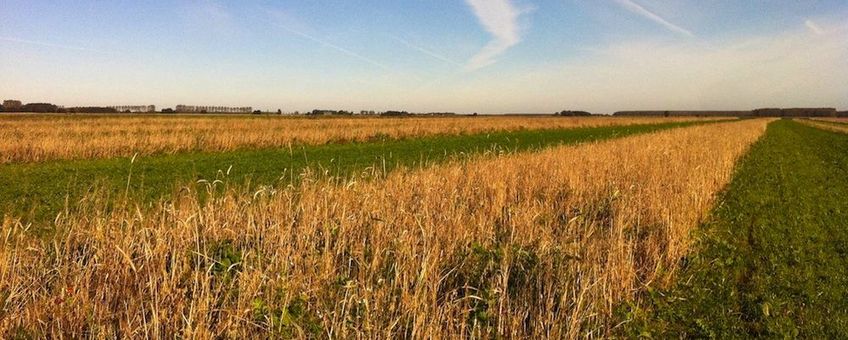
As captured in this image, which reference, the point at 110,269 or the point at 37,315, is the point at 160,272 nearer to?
→ the point at 110,269

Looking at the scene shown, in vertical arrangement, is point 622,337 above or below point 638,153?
below

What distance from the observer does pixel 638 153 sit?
1291cm

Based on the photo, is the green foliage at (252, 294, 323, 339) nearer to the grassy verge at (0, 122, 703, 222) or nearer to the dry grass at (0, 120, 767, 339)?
the dry grass at (0, 120, 767, 339)

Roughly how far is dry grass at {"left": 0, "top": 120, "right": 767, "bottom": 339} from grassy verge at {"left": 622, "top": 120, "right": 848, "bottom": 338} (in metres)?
0.34

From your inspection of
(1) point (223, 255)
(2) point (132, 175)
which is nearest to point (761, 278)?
(1) point (223, 255)

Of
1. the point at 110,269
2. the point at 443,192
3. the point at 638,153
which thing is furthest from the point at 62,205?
Result: the point at 638,153

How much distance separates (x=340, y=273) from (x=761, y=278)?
4.71 m

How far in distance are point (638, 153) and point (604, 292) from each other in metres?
10.4

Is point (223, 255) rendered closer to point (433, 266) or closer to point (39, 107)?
point (433, 266)

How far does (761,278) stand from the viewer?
5109 millimetres

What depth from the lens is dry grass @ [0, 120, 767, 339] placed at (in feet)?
10.1

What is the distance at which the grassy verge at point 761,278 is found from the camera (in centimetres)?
397

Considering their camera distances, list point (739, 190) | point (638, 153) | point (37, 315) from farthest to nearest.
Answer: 1. point (638, 153)
2. point (739, 190)
3. point (37, 315)

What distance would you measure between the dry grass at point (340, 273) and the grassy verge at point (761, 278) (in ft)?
1.13
